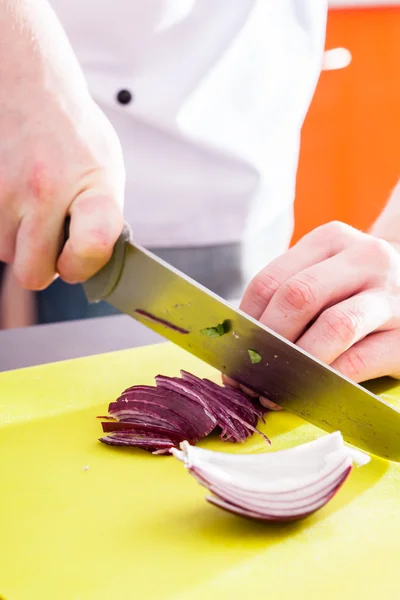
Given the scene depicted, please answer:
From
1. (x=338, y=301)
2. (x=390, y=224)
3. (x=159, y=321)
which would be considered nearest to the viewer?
(x=159, y=321)

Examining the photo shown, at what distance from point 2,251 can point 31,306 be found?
39.9 inches

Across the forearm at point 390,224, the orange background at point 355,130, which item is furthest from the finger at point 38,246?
the orange background at point 355,130

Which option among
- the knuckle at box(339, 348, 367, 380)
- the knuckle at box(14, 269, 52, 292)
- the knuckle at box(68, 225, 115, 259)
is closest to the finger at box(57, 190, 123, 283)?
the knuckle at box(68, 225, 115, 259)

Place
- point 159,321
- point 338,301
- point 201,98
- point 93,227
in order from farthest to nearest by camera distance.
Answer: point 201,98, point 338,301, point 159,321, point 93,227

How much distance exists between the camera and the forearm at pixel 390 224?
6.17ft

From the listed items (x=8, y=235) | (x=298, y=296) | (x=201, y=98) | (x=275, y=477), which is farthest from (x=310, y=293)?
(x=201, y=98)

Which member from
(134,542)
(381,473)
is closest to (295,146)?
(381,473)

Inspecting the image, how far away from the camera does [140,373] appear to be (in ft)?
5.49

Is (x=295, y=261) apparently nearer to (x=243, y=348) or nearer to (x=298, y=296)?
(x=298, y=296)

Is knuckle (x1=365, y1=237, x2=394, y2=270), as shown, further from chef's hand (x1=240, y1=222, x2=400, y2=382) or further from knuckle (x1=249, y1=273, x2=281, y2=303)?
knuckle (x1=249, y1=273, x2=281, y2=303)

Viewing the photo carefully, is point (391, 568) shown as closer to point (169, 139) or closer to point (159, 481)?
point (159, 481)

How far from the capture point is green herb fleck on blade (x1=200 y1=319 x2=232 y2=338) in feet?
4.27

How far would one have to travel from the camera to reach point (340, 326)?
138 centimetres

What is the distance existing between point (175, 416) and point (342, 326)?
352 mm
